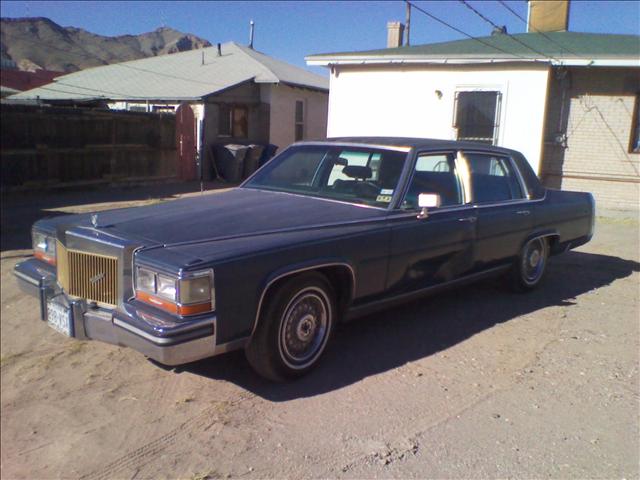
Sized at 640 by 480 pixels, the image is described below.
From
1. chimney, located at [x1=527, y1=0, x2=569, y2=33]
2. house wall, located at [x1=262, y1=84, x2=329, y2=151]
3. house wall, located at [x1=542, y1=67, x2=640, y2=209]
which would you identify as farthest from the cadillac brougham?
house wall, located at [x1=262, y1=84, x2=329, y2=151]

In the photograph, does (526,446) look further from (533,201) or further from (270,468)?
(533,201)

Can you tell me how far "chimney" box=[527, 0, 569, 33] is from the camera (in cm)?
1577

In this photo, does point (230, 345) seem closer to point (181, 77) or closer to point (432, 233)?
point (432, 233)

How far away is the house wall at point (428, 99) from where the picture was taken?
12383 mm

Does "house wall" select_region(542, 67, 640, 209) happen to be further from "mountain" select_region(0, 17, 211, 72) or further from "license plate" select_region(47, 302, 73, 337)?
"mountain" select_region(0, 17, 211, 72)

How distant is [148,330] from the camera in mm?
3518

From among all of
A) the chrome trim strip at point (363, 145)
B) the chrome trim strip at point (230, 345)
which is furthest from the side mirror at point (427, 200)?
the chrome trim strip at point (230, 345)

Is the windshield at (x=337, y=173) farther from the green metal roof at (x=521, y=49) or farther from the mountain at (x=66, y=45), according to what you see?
the mountain at (x=66, y=45)

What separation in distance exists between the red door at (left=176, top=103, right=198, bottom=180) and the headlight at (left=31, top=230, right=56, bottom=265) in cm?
1224

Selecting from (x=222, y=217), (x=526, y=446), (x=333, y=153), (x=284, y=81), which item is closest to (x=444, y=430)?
(x=526, y=446)

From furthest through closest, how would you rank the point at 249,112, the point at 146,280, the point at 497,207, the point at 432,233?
the point at 249,112
the point at 497,207
the point at 432,233
the point at 146,280

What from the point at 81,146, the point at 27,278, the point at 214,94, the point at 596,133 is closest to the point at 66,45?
the point at 214,94

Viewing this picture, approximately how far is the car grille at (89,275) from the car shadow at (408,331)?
929 millimetres

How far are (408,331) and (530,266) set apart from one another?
193cm
